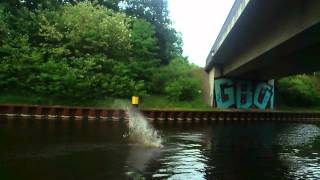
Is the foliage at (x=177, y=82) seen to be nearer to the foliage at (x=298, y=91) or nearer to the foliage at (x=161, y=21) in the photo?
the foliage at (x=161, y=21)

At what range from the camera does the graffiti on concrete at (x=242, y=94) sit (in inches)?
2267

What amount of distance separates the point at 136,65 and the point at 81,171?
130 ft

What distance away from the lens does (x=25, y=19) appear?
179ft

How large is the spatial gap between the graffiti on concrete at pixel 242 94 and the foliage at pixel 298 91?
6.42 meters

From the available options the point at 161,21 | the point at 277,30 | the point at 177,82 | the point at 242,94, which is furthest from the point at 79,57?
the point at 277,30

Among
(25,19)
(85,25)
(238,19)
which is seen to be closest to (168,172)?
(238,19)

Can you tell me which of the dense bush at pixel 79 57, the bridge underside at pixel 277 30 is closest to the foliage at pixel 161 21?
the dense bush at pixel 79 57

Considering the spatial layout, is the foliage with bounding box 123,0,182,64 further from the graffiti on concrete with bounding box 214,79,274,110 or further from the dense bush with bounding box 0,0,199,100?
the graffiti on concrete with bounding box 214,79,274,110

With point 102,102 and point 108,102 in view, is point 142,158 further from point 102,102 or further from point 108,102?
point 108,102

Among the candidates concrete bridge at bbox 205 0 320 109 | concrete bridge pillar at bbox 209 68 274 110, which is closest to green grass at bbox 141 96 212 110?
concrete bridge pillar at bbox 209 68 274 110

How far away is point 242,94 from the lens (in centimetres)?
5941

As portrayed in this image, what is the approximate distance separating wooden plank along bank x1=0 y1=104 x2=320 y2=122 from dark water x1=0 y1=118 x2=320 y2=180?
591 inches

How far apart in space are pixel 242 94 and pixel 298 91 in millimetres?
11942

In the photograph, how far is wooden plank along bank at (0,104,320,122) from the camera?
141 ft
